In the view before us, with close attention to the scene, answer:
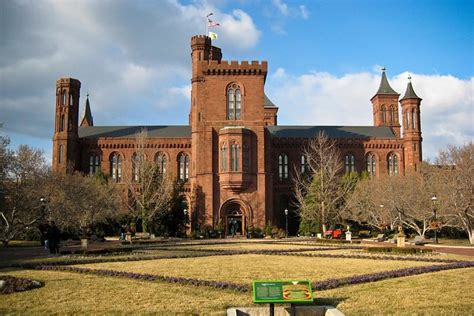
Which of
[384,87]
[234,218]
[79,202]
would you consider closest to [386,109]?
Result: [384,87]

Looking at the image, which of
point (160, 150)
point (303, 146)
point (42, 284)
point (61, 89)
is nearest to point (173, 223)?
point (160, 150)

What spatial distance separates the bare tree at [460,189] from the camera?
128 feet

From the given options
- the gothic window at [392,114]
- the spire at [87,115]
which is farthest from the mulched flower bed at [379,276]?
the spire at [87,115]

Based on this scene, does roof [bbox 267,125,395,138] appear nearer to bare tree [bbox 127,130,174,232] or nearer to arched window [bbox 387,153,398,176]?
arched window [bbox 387,153,398,176]

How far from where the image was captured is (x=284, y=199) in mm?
65875

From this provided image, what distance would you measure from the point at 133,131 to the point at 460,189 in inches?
1811

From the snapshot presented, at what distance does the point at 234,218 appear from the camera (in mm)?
55938

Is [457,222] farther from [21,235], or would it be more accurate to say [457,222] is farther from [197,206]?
[21,235]

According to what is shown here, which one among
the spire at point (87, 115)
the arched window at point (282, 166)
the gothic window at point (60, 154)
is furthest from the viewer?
the spire at point (87, 115)

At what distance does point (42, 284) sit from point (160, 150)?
5232cm

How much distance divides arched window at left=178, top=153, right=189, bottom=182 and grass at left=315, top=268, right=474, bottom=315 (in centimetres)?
5190

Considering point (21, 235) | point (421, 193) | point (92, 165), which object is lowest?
Result: point (21, 235)

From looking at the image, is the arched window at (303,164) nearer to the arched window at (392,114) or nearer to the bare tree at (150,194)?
the bare tree at (150,194)

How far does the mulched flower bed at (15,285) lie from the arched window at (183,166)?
169 ft
